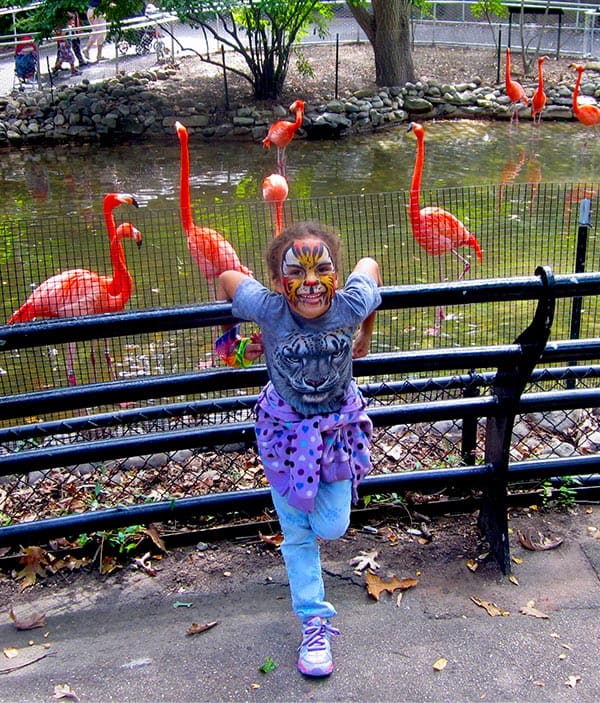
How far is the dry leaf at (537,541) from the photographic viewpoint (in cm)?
318

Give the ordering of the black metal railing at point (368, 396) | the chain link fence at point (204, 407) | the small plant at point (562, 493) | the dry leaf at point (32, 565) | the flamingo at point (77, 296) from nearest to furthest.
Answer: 1. the black metal railing at point (368, 396)
2. the chain link fence at point (204, 407)
3. the dry leaf at point (32, 565)
4. the small plant at point (562, 493)
5. the flamingo at point (77, 296)

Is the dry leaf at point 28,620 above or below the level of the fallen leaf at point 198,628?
below

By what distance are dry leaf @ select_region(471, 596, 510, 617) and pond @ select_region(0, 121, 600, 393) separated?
3.24 m

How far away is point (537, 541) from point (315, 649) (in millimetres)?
1055

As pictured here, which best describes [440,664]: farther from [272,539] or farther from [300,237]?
[300,237]

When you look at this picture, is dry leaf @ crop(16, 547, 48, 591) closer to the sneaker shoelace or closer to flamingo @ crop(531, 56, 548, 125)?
the sneaker shoelace

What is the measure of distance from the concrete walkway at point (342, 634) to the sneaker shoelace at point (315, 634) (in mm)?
79

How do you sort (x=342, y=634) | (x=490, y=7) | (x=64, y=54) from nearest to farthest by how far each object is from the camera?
(x=342, y=634), (x=490, y=7), (x=64, y=54)

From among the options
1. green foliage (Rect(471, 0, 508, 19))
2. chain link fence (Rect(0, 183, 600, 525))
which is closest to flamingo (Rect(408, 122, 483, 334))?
chain link fence (Rect(0, 183, 600, 525))

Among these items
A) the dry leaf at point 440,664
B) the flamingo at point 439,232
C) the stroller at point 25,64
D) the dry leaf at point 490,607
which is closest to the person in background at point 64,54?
the stroller at point 25,64

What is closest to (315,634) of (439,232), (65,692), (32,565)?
(65,692)

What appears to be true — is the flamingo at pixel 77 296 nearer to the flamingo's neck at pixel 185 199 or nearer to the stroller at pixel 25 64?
the flamingo's neck at pixel 185 199

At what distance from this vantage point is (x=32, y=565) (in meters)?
3.19

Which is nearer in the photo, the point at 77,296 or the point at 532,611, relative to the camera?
the point at 532,611
